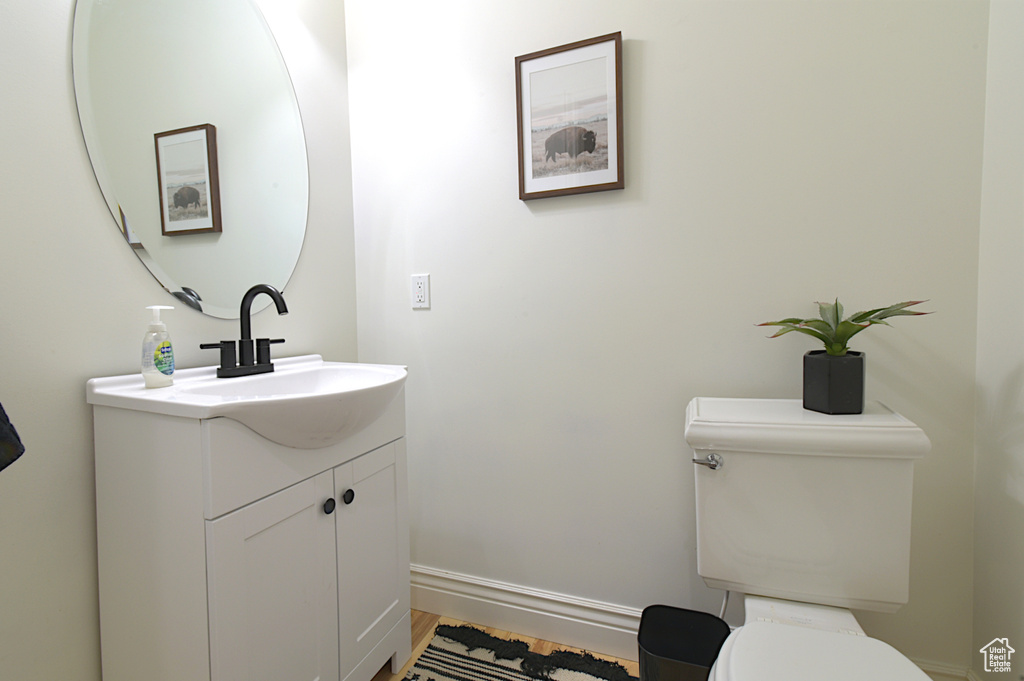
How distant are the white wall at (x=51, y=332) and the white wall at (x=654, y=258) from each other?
2.55ft

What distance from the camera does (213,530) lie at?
811 millimetres

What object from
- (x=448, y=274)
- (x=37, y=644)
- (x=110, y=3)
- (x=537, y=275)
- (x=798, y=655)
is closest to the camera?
(x=798, y=655)

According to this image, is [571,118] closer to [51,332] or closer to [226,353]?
[226,353]

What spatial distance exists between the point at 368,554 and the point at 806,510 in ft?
3.25

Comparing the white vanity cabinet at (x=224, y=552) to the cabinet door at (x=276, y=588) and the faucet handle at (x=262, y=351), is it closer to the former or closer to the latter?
the cabinet door at (x=276, y=588)

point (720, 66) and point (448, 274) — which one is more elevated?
point (720, 66)

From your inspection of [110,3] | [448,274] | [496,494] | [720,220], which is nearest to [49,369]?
[110,3]

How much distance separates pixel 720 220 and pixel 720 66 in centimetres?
39

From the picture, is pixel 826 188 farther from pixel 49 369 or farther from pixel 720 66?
pixel 49 369

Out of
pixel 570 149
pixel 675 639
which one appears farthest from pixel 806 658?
pixel 570 149

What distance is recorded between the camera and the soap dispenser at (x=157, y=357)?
97cm

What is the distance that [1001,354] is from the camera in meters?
0.98

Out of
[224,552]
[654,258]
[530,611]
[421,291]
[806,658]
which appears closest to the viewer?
[806,658]

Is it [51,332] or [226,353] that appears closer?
[51,332]
